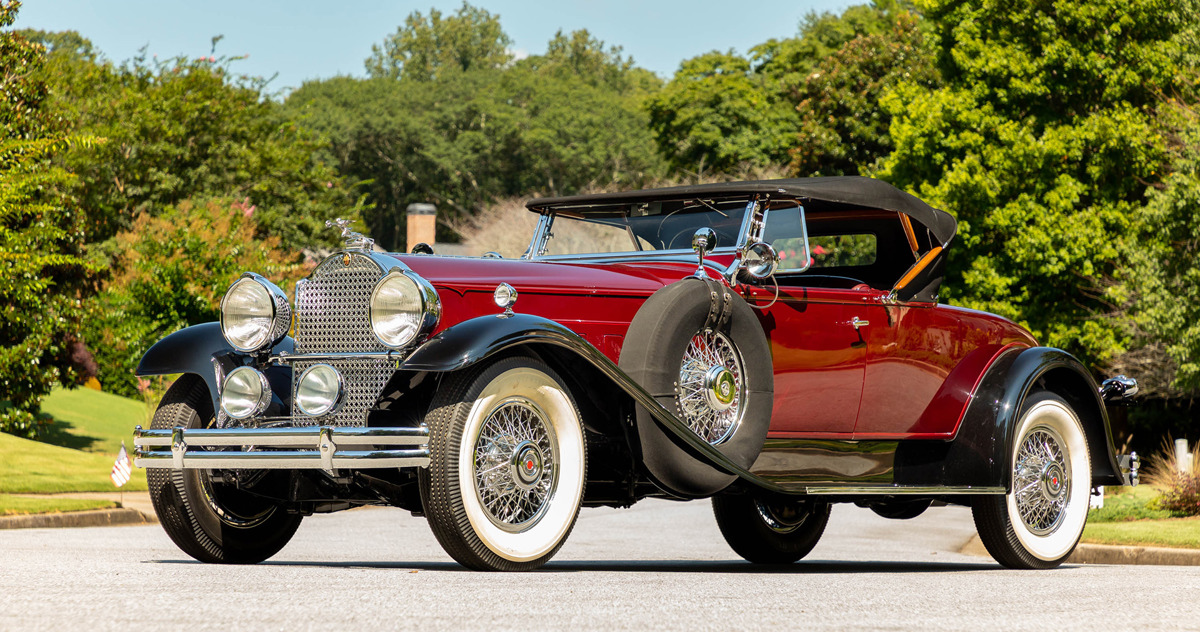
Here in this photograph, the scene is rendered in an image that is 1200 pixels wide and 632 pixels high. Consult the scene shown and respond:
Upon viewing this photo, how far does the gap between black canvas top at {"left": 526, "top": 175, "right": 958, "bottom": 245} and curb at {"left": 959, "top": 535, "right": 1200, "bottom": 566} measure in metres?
3.73

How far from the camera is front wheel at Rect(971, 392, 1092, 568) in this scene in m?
8.31

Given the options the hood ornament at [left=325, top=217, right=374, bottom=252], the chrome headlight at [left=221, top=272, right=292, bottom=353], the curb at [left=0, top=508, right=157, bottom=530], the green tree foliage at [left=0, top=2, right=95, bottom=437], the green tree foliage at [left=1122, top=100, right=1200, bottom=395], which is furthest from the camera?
the green tree foliage at [left=1122, top=100, right=1200, bottom=395]

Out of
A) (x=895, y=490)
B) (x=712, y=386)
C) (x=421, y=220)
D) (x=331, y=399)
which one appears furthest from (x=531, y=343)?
(x=421, y=220)

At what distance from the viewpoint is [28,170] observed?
20.8 metres

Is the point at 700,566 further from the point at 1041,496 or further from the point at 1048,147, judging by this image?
the point at 1048,147

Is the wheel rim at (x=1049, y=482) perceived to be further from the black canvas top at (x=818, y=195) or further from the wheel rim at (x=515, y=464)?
the wheel rim at (x=515, y=464)

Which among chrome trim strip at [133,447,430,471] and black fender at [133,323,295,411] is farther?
black fender at [133,323,295,411]

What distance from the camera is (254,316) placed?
6.90m

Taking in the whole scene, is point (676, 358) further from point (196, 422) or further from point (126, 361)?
point (126, 361)

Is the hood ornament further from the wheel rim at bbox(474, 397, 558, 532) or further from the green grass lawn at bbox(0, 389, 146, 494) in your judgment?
the green grass lawn at bbox(0, 389, 146, 494)

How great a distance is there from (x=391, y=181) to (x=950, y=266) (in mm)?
46359

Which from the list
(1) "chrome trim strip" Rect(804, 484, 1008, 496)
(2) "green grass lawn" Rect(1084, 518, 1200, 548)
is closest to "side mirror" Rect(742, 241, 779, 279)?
(1) "chrome trim strip" Rect(804, 484, 1008, 496)

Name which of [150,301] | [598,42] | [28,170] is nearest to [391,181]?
[598,42]

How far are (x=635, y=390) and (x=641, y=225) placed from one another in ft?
6.70
